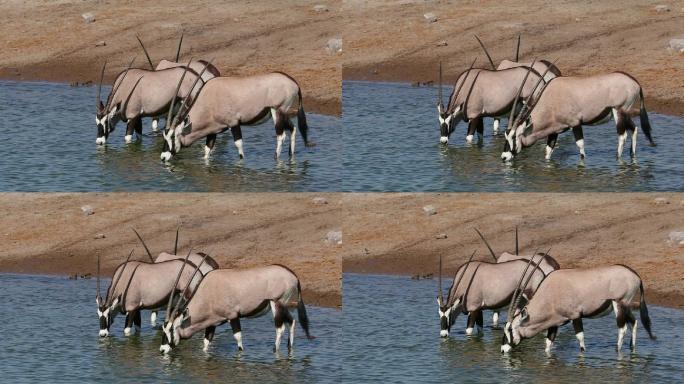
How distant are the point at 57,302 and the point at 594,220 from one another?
40.4ft

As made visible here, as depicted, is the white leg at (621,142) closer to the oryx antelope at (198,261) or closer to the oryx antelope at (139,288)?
the oryx antelope at (198,261)

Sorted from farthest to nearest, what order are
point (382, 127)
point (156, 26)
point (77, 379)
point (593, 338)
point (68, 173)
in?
1. point (156, 26)
2. point (382, 127)
3. point (68, 173)
4. point (593, 338)
5. point (77, 379)

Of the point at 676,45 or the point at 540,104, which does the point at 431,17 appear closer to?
the point at 676,45

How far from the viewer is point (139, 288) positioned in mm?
28828

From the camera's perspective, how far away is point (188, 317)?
2722cm

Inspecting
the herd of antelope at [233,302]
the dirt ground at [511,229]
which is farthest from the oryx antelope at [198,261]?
the dirt ground at [511,229]

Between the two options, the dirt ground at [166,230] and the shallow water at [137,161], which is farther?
the dirt ground at [166,230]

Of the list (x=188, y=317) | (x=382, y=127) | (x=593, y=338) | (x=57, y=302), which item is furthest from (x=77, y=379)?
(x=382, y=127)

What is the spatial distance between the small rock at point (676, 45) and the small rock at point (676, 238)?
6.11 m

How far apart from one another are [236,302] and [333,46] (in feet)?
50.9

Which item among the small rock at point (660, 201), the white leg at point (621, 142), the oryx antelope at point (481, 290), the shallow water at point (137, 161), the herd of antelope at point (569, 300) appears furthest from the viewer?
the small rock at point (660, 201)

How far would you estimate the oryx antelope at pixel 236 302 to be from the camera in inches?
1062

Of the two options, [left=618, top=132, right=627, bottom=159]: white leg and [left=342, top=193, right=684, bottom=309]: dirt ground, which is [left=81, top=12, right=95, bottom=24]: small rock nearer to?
[left=342, top=193, right=684, bottom=309]: dirt ground

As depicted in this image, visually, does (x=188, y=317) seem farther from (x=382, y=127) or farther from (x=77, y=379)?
(x=382, y=127)
